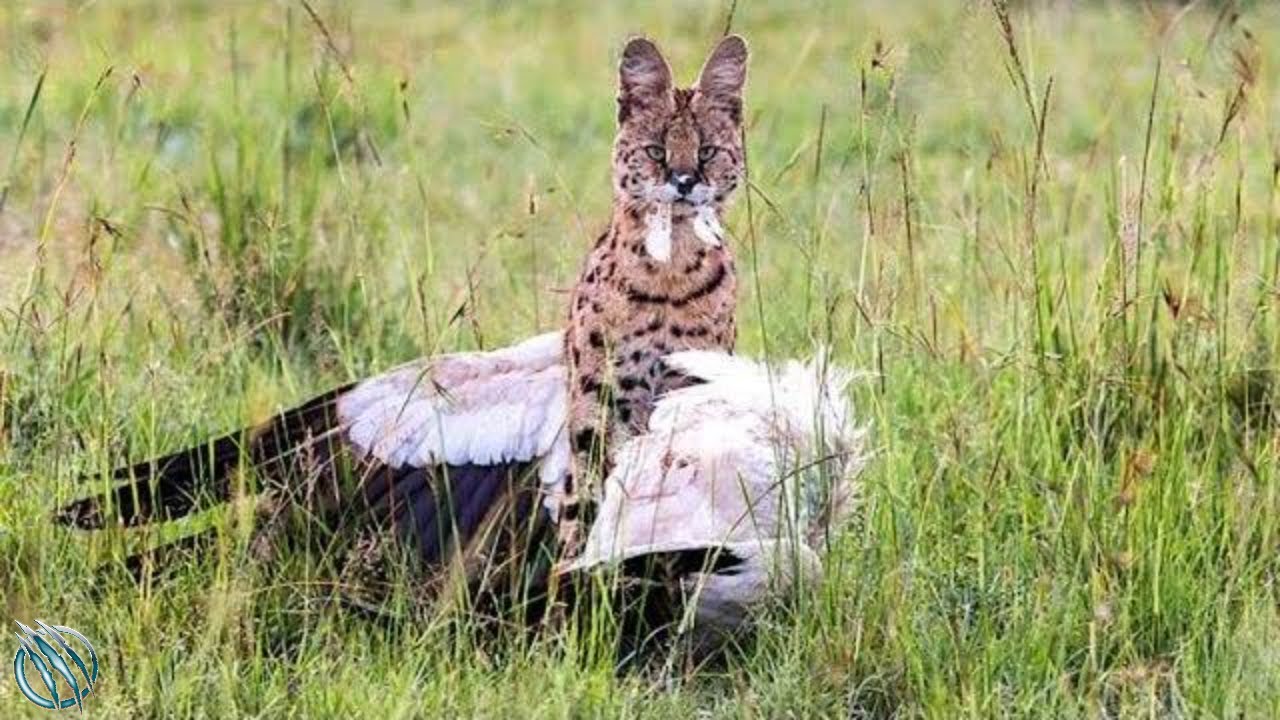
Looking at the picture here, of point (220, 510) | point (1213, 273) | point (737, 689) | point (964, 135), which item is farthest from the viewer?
point (964, 135)

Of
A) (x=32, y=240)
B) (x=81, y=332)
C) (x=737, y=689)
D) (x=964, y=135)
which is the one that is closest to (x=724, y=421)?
Answer: (x=737, y=689)

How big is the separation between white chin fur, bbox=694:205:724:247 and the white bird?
0.19 meters

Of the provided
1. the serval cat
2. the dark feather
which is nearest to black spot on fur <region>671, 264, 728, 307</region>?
the serval cat

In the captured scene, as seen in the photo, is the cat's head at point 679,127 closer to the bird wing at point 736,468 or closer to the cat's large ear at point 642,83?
the cat's large ear at point 642,83

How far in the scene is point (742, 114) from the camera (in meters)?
4.33

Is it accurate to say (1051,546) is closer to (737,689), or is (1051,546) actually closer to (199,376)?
(737,689)

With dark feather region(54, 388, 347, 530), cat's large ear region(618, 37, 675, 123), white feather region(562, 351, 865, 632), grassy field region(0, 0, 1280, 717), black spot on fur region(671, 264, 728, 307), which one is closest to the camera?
grassy field region(0, 0, 1280, 717)

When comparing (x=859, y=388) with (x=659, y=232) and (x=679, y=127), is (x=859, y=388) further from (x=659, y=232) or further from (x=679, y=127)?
(x=679, y=127)

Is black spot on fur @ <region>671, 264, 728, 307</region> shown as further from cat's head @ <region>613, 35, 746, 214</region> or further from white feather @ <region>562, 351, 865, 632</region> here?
white feather @ <region>562, 351, 865, 632</region>

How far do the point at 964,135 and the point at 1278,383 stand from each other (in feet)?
8.69

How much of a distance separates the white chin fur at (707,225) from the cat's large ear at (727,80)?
0.48 ft

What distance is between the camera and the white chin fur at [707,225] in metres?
4.31

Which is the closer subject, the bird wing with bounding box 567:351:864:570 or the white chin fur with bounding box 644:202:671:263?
the bird wing with bounding box 567:351:864:570

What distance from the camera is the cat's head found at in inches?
168
